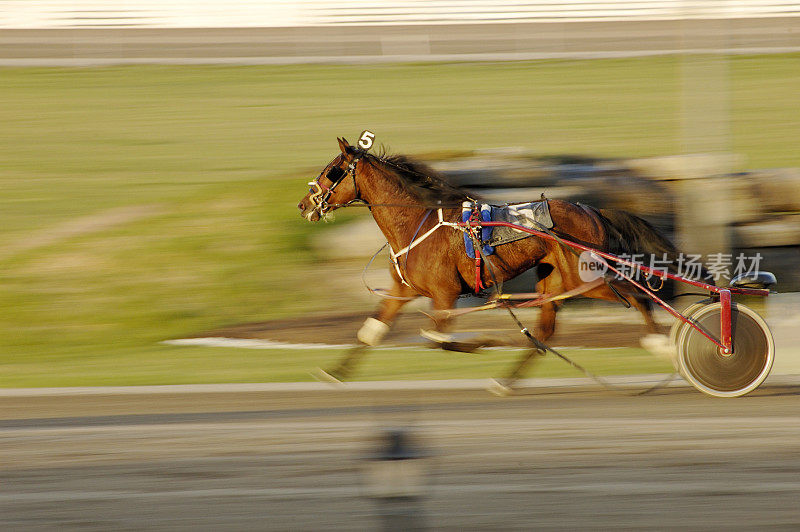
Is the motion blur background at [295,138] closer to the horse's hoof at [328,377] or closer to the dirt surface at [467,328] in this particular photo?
the dirt surface at [467,328]

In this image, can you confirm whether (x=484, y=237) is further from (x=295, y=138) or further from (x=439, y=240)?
(x=295, y=138)

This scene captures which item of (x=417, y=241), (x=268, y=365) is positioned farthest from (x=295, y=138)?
(x=417, y=241)

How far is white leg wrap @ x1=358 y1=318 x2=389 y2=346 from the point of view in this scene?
313 inches

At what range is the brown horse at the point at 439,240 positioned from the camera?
7.72 m

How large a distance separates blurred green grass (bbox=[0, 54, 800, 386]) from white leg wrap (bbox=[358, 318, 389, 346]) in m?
0.99

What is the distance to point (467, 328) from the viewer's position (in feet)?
34.1

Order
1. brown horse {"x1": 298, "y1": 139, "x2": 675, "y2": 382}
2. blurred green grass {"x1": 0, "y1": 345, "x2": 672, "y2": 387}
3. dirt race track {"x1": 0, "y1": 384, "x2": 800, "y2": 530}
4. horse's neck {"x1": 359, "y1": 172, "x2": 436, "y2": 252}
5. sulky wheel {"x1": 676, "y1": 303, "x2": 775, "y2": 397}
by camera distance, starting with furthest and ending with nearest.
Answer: blurred green grass {"x1": 0, "y1": 345, "x2": 672, "y2": 387}
horse's neck {"x1": 359, "y1": 172, "x2": 436, "y2": 252}
brown horse {"x1": 298, "y1": 139, "x2": 675, "y2": 382}
sulky wheel {"x1": 676, "y1": 303, "x2": 775, "y2": 397}
dirt race track {"x1": 0, "y1": 384, "x2": 800, "y2": 530}

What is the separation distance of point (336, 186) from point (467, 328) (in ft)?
9.61

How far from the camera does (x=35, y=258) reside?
12.6 meters

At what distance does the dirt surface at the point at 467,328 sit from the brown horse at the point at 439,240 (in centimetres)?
191

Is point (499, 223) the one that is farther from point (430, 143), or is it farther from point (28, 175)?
point (28, 175)

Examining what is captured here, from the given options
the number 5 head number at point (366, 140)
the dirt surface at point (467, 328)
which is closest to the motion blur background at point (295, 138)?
the dirt surface at point (467, 328)

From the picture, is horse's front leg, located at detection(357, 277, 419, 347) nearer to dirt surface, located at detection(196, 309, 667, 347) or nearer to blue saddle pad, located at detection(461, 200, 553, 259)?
blue saddle pad, located at detection(461, 200, 553, 259)

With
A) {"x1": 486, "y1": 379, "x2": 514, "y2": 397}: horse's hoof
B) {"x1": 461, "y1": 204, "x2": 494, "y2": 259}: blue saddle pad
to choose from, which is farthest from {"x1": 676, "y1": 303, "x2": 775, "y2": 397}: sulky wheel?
{"x1": 461, "y1": 204, "x2": 494, "y2": 259}: blue saddle pad
